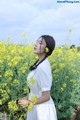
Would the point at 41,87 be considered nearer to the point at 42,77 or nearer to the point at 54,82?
the point at 42,77

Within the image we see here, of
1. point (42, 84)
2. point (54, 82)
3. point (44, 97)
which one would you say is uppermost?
point (42, 84)

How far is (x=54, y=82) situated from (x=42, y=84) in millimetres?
2369

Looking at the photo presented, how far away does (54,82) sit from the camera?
6207 millimetres

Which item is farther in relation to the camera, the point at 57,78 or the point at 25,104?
the point at 57,78

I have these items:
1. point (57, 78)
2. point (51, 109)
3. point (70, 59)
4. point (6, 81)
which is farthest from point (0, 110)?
point (51, 109)

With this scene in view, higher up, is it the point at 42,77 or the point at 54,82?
the point at 42,77

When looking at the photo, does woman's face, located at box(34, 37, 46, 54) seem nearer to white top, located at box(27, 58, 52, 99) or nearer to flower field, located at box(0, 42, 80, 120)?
white top, located at box(27, 58, 52, 99)

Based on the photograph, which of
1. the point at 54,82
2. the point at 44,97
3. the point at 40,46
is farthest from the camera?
the point at 54,82

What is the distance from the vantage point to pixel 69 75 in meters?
6.61

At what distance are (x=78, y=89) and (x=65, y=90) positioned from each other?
1.27 feet

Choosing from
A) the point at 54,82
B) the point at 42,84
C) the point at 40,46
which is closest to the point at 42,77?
the point at 42,84

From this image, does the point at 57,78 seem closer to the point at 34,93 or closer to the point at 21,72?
the point at 21,72

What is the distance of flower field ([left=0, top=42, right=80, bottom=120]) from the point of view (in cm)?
596

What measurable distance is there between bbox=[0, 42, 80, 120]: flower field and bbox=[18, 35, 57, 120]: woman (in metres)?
1.60
